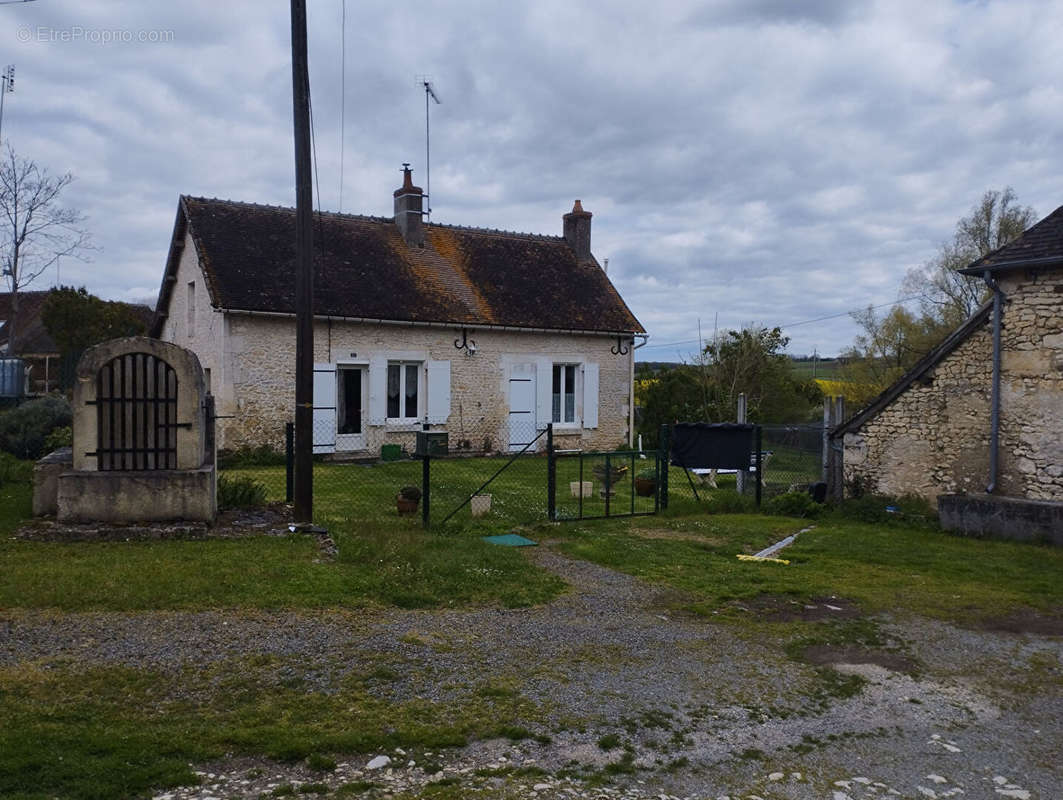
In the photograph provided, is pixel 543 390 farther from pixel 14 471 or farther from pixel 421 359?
pixel 14 471

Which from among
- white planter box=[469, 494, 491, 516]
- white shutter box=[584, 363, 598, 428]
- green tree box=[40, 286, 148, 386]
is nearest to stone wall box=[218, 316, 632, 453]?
white shutter box=[584, 363, 598, 428]

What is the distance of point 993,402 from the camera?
12445mm

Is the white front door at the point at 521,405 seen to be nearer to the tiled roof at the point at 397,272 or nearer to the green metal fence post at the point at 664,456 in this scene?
the tiled roof at the point at 397,272

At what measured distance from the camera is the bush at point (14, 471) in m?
14.0

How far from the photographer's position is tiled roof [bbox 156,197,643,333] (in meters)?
19.6

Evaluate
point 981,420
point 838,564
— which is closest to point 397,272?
point 981,420

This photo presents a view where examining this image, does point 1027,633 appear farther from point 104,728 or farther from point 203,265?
point 203,265

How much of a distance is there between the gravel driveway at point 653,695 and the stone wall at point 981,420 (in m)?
5.93

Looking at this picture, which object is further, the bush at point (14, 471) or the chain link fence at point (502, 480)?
the bush at point (14, 471)

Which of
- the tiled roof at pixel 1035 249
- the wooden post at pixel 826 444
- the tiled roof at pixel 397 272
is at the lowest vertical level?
the wooden post at pixel 826 444

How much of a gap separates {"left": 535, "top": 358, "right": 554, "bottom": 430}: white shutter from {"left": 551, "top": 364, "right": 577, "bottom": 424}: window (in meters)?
0.38

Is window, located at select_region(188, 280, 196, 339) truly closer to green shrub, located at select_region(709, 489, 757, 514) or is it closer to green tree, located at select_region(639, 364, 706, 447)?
green tree, located at select_region(639, 364, 706, 447)

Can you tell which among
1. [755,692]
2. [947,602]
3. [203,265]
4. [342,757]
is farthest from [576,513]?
[203,265]

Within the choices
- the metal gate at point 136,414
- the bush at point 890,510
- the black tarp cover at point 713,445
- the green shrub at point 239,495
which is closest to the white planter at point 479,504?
the green shrub at point 239,495
